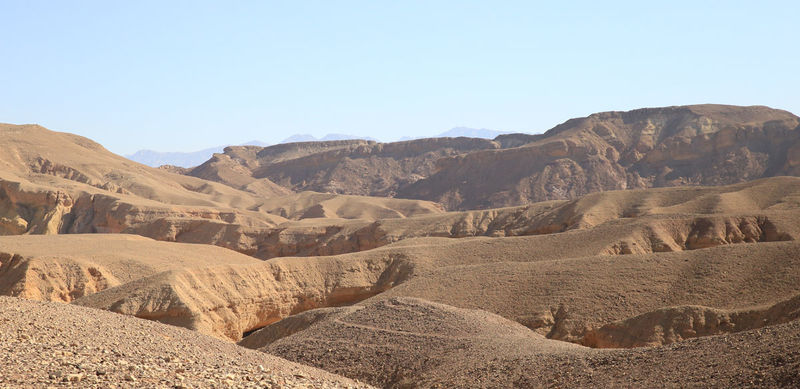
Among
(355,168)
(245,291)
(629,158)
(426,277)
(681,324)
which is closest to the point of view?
(681,324)

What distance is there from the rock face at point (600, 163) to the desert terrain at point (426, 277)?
376mm

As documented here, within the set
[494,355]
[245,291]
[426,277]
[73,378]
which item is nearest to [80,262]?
[245,291]

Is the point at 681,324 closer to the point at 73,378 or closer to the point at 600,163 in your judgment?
the point at 73,378

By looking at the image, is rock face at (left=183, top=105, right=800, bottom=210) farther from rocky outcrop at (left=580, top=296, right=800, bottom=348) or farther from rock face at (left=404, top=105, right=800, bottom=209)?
rocky outcrop at (left=580, top=296, right=800, bottom=348)

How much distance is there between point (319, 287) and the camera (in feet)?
129

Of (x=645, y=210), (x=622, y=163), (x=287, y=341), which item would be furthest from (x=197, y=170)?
(x=287, y=341)

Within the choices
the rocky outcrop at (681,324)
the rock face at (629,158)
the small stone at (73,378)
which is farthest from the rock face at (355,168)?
the small stone at (73,378)

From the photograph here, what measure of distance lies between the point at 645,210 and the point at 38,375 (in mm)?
50959

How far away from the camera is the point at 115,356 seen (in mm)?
13305

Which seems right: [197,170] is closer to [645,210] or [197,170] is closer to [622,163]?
[622,163]

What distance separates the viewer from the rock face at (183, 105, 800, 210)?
92.4 meters

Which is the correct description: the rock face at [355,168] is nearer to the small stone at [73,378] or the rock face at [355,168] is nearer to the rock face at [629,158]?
the rock face at [629,158]

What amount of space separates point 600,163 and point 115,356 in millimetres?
94285

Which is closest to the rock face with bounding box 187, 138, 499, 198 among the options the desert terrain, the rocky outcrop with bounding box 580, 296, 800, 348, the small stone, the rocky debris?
the desert terrain
